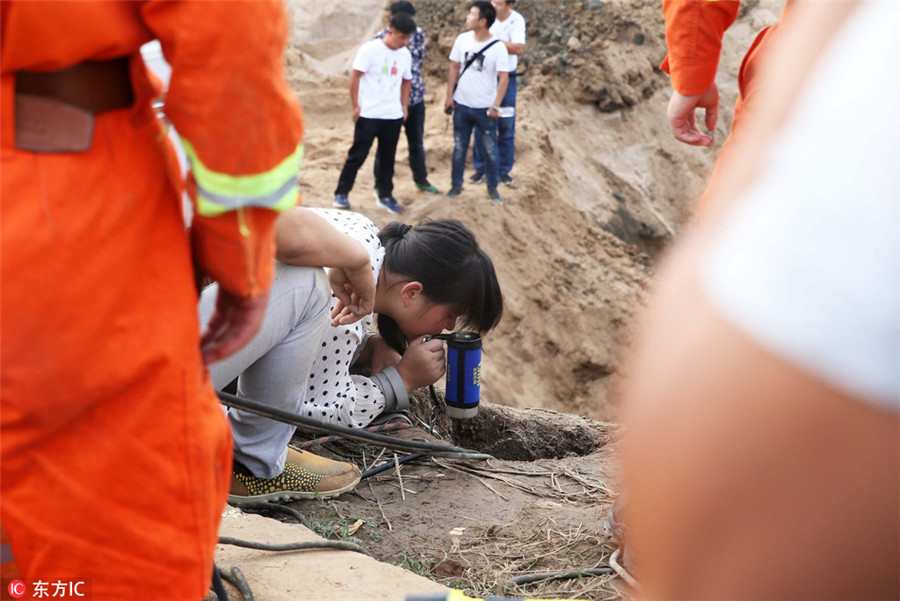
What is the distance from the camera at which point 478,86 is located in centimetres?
727

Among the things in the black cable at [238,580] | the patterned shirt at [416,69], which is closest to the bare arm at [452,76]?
the patterned shirt at [416,69]

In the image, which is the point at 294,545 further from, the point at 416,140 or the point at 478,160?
the point at 478,160

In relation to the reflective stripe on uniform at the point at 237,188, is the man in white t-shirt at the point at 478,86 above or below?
below

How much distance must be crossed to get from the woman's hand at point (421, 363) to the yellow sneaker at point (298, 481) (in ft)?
1.53

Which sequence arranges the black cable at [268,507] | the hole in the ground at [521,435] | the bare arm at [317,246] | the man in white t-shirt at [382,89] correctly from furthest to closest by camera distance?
the man in white t-shirt at [382,89]
the hole in the ground at [521,435]
the black cable at [268,507]
the bare arm at [317,246]

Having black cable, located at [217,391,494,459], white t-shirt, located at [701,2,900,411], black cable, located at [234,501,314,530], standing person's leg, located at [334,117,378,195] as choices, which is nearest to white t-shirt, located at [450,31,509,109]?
standing person's leg, located at [334,117,378,195]

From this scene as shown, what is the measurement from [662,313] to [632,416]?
7 cm

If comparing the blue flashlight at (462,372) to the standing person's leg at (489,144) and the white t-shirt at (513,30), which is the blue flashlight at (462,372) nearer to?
the standing person's leg at (489,144)

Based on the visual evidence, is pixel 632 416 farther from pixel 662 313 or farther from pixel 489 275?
pixel 489 275

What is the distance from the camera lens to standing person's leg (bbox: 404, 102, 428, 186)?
7191 mm

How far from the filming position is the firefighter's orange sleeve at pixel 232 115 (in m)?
1.14

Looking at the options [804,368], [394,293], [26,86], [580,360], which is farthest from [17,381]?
[580,360]

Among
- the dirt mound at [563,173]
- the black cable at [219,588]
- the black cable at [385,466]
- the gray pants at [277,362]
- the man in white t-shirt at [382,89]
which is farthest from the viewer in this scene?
the dirt mound at [563,173]

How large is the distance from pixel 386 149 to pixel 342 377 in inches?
162
